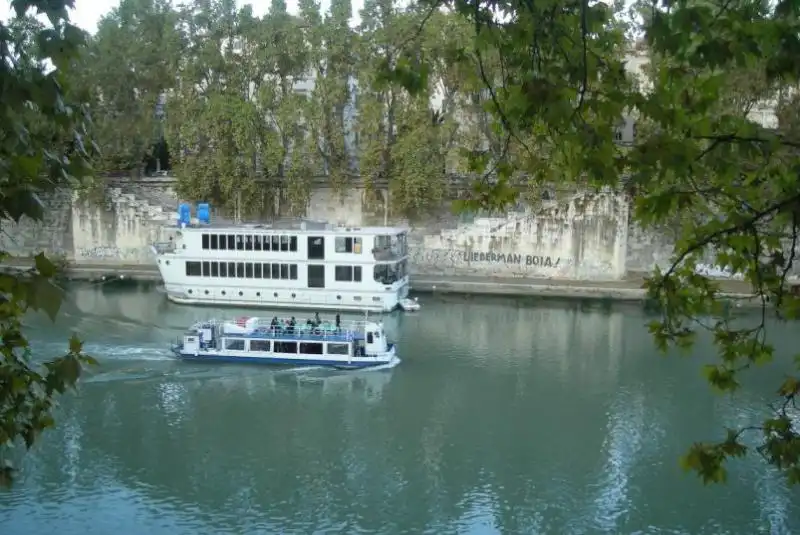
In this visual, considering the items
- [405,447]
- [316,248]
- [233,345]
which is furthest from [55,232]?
[405,447]

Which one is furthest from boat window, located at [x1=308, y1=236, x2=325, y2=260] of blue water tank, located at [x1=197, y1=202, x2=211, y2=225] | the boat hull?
the boat hull

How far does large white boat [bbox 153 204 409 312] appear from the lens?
59.1 ft

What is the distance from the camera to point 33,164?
315 cm

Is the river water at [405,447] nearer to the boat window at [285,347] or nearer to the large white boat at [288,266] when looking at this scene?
the boat window at [285,347]

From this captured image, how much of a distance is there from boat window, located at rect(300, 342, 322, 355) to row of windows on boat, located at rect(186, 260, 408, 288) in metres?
4.26

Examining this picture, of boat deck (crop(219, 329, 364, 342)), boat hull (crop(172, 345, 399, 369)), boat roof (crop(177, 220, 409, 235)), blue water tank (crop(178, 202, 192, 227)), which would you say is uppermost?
blue water tank (crop(178, 202, 192, 227))

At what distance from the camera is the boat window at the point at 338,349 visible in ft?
45.4

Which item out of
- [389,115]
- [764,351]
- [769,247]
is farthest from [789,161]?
[389,115]

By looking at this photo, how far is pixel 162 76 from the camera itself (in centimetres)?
2362

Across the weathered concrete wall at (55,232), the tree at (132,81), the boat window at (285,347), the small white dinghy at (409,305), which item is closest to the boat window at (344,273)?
the small white dinghy at (409,305)

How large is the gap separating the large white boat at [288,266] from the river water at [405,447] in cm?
283

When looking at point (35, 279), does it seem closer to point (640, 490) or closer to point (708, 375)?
point (708, 375)

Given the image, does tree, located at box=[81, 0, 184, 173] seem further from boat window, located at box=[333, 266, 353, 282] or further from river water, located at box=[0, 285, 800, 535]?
river water, located at box=[0, 285, 800, 535]

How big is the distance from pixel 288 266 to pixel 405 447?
857 centimetres
